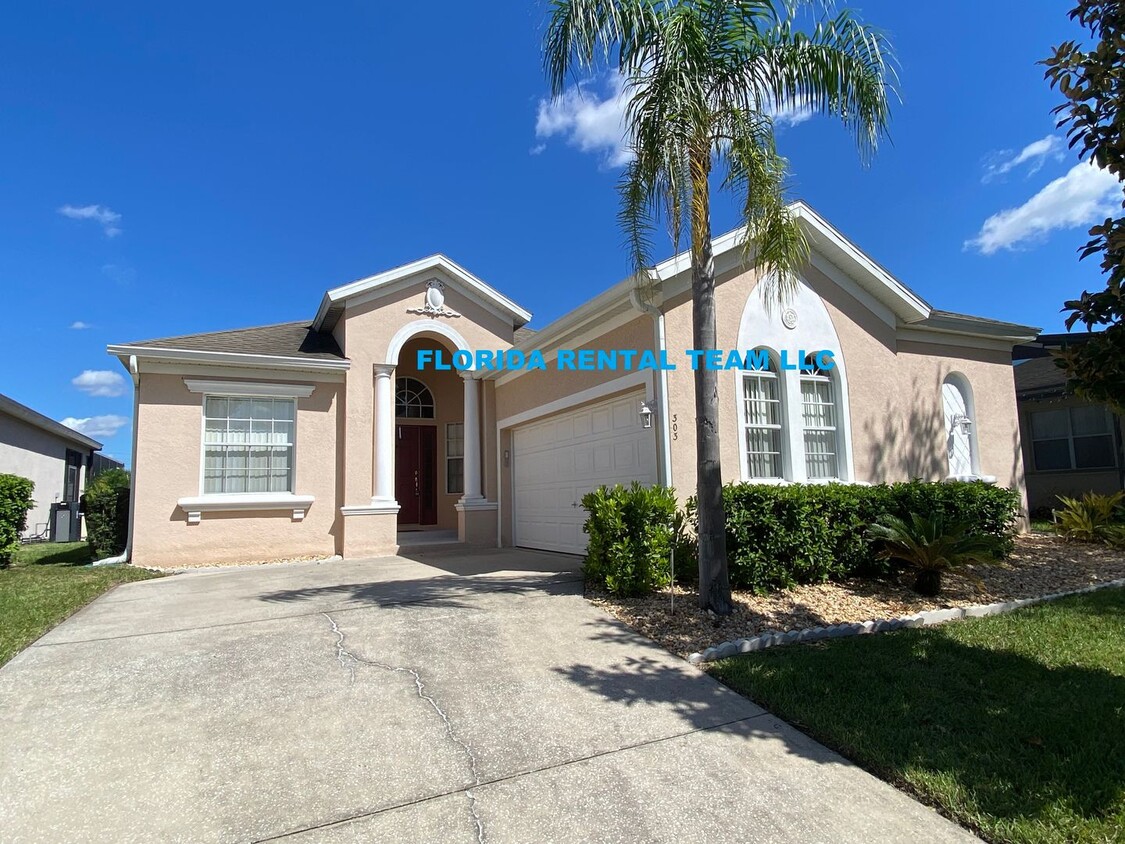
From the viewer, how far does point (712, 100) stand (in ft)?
20.9

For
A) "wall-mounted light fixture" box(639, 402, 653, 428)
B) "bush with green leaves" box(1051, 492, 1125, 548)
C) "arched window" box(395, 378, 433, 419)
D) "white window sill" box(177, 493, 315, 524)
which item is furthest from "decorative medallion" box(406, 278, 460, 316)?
"bush with green leaves" box(1051, 492, 1125, 548)

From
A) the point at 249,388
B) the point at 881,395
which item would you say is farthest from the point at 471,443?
the point at 881,395

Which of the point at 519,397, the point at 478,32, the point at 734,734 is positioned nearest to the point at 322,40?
the point at 478,32

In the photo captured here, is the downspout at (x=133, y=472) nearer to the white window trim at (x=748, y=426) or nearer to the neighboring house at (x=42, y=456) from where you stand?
the neighboring house at (x=42, y=456)

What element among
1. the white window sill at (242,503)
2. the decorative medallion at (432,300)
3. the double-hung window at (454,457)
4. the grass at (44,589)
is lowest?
the grass at (44,589)

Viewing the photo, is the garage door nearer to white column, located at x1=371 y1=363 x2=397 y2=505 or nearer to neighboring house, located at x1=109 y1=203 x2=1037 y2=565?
neighboring house, located at x1=109 y1=203 x2=1037 y2=565

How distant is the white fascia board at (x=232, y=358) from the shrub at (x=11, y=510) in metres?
3.04

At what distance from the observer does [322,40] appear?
952 cm

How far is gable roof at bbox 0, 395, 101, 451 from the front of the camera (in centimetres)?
1584

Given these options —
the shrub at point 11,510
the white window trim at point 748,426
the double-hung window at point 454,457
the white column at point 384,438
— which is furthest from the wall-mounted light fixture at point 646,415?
the shrub at point 11,510

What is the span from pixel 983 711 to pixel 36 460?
2351 centimetres

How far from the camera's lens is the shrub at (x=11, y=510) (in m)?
10.5

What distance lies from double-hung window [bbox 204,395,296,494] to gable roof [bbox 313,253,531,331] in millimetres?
2228

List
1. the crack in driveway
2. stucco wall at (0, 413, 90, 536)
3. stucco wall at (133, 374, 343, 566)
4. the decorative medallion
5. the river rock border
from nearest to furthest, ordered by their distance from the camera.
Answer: the crack in driveway, the river rock border, stucco wall at (133, 374, 343, 566), the decorative medallion, stucco wall at (0, 413, 90, 536)
